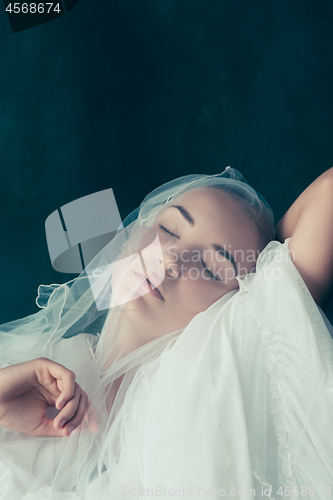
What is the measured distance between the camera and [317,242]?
32.6 inches

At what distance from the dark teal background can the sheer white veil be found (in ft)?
0.88

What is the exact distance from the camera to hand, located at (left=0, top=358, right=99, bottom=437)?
743 mm

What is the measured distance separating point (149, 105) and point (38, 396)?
1.03 m

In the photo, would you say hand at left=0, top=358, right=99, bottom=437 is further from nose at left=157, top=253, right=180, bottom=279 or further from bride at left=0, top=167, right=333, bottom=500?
nose at left=157, top=253, right=180, bottom=279

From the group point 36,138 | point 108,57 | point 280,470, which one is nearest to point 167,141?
point 108,57

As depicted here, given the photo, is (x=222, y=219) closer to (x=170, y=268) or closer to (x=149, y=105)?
(x=170, y=268)

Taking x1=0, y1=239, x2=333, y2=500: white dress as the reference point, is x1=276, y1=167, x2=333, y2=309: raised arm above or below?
above

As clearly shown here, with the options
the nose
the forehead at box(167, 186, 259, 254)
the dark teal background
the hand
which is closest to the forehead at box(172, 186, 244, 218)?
the forehead at box(167, 186, 259, 254)

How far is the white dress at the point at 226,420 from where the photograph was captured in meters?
0.66

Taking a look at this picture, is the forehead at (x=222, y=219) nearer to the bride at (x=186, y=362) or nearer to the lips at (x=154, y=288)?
the bride at (x=186, y=362)

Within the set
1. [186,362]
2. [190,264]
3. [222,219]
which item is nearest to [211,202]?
[222,219]

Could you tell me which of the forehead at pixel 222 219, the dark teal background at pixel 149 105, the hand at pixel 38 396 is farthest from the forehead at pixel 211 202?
the hand at pixel 38 396

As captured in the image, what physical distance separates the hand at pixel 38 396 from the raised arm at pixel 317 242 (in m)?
0.56

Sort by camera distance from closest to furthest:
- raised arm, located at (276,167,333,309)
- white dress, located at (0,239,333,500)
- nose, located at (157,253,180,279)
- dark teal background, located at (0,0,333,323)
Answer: white dress, located at (0,239,333,500), raised arm, located at (276,167,333,309), nose, located at (157,253,180,279), dark teal background, located at (0,0,333,323)
